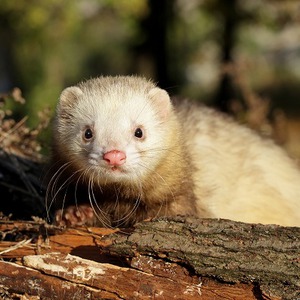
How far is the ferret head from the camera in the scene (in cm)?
399

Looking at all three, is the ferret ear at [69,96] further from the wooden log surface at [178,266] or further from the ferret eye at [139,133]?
the wooden log surface at [178,266]

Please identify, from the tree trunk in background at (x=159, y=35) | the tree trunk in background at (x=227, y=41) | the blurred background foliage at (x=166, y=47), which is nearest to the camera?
the blurred background foliage at (x=166, y=47)

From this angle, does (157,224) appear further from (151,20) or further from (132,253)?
(151,20)

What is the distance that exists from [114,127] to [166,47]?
13.9 m

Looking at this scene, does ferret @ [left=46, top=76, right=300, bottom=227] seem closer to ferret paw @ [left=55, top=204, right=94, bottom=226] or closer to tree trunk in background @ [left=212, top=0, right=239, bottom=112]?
ferret paw @ [left=55, top=204, right=94, bottom=226]

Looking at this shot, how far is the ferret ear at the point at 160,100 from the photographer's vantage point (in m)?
4.47

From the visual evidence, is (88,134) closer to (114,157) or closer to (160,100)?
(114,157)

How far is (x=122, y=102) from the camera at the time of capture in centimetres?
423

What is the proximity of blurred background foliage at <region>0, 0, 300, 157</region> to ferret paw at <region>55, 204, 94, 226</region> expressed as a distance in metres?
4.84

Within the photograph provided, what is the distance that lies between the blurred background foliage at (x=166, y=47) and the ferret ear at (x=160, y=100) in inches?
178

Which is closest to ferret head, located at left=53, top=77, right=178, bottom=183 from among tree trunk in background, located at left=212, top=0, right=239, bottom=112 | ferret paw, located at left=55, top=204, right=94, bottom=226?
ferret paw, located at left=55, top=204, right=94, bottom=226

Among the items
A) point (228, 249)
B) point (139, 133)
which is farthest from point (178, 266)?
point (139, 133)

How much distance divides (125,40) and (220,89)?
4.81m

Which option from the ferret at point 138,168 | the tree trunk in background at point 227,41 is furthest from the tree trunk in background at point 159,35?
the ferret at point 138,168
